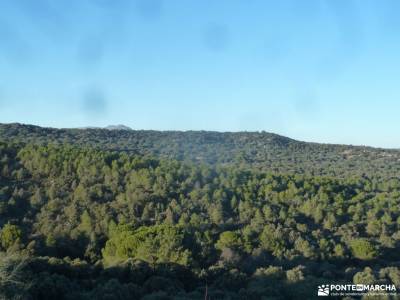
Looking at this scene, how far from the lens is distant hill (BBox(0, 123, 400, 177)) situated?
68.2 m

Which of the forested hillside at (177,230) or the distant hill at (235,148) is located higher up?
the distant hill at (235,148)

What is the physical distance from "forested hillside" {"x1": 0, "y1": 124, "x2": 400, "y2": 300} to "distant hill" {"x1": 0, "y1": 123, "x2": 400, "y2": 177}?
22.5 meters

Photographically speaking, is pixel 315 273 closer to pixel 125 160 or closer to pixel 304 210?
pixel 304 210

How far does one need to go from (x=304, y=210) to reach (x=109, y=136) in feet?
167

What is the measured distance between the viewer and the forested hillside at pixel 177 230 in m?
19.5

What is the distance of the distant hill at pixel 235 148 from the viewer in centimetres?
6825

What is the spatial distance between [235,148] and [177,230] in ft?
185

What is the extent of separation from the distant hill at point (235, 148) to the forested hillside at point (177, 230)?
885 inches

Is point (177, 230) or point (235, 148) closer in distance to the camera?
point (177, 230)

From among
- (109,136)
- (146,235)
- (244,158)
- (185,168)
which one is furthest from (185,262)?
(109,136)

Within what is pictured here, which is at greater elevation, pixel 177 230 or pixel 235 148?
pixel 235 148

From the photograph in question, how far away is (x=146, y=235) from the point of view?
2695 cm

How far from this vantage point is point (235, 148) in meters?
83.3

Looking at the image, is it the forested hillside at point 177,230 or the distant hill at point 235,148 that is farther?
the distant hill at point 235,148
